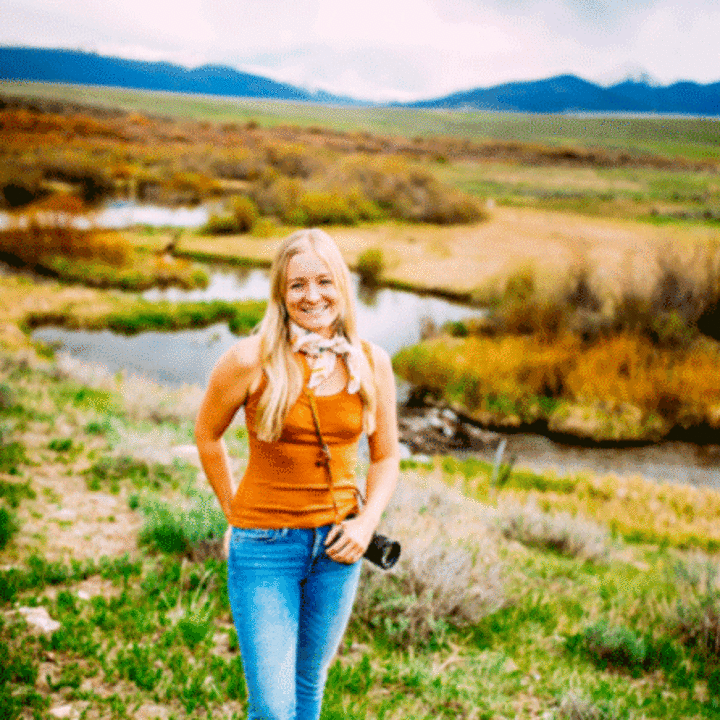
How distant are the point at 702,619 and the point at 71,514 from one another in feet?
16.0

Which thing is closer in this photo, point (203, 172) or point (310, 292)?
point (310, 292)

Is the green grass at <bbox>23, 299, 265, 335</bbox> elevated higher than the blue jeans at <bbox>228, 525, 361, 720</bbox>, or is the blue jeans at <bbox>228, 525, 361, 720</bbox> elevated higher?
the blue jeans at <bbox>228, 525, 361, 720</bbox>

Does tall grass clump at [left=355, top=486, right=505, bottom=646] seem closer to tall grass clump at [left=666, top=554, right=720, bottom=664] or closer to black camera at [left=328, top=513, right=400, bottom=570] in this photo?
tall grass clump at [left=666, top=554, right=720, bottom=664]

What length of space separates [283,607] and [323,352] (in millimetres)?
833

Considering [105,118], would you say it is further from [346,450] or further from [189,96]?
[346,450]

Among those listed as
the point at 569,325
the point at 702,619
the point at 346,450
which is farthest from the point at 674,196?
the point at 346,450

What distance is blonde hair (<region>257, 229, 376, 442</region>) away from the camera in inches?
76.0

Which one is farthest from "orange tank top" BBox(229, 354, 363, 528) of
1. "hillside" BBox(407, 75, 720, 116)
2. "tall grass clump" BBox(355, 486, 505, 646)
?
"hillside" BBox(407, 75, 720, 116)

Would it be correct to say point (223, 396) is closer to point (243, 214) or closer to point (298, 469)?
point (298, 469)

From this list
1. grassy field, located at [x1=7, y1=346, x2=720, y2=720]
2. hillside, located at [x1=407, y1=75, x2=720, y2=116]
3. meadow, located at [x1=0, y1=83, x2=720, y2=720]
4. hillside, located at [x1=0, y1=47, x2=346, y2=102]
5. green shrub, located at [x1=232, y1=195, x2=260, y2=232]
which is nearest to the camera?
grassy field, located at [x1=7, y1=346, x2=720, y2=720]

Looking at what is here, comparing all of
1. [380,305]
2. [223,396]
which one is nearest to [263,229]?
[380,305]

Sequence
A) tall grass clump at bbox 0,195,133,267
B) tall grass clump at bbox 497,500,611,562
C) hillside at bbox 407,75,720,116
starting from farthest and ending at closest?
hillside at bbox 407,75,720,116 < tall grass clump at bbox 0,195,133,267 < tall grass clump at bbox 497,500,611,562

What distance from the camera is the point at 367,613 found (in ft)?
12.9

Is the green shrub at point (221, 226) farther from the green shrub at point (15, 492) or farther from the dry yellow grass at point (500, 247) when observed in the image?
the green shrub at point (15, 492)
